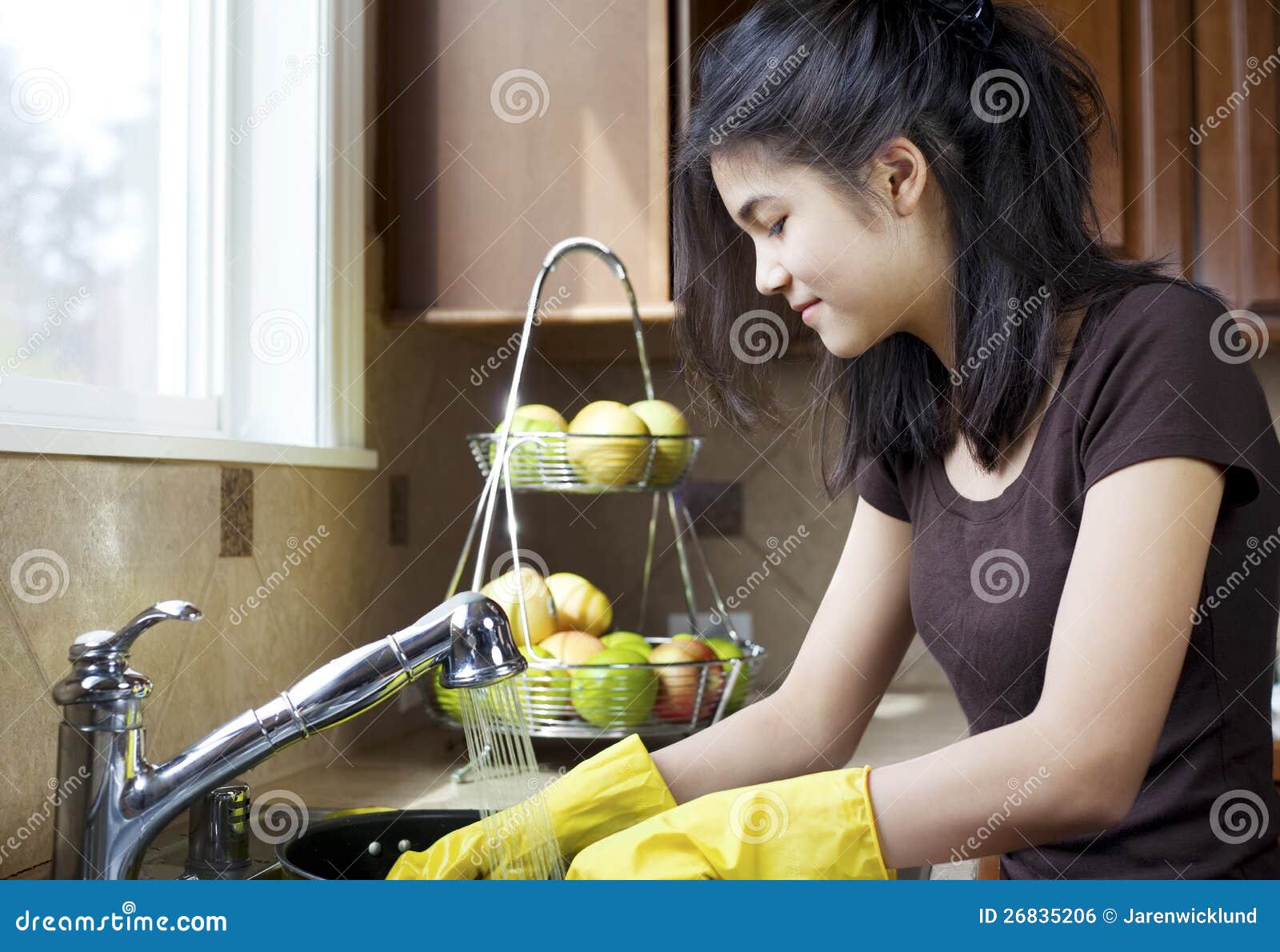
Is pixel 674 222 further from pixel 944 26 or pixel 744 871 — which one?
pixel 744 871

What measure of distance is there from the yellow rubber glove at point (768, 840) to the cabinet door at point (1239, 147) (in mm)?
1207

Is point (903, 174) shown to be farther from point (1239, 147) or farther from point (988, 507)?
point (1239, 147)

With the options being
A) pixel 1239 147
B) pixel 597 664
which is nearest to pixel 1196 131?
pixel 1239 147

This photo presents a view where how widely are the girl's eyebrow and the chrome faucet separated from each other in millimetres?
368

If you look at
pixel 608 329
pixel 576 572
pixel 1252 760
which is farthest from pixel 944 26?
pixel 576 572

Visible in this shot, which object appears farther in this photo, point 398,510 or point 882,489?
point 398,510

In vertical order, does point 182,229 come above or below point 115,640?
above

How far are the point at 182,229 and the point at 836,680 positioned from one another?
2.68 feet

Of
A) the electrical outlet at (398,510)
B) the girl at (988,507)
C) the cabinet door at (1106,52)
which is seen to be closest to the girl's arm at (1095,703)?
the girl at (988,507)

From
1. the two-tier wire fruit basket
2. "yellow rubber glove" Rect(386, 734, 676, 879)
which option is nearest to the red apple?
the two-tier wire fruit basket

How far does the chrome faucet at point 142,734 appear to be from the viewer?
32.2 inches

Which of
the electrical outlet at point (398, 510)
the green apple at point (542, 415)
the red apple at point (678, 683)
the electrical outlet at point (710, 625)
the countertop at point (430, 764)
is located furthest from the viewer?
the electrical outlet at point (710, 625)

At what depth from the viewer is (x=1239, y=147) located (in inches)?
66.2

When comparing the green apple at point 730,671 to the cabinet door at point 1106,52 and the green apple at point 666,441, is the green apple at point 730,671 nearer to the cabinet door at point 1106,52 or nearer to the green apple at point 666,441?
the green apple at point 666,441
